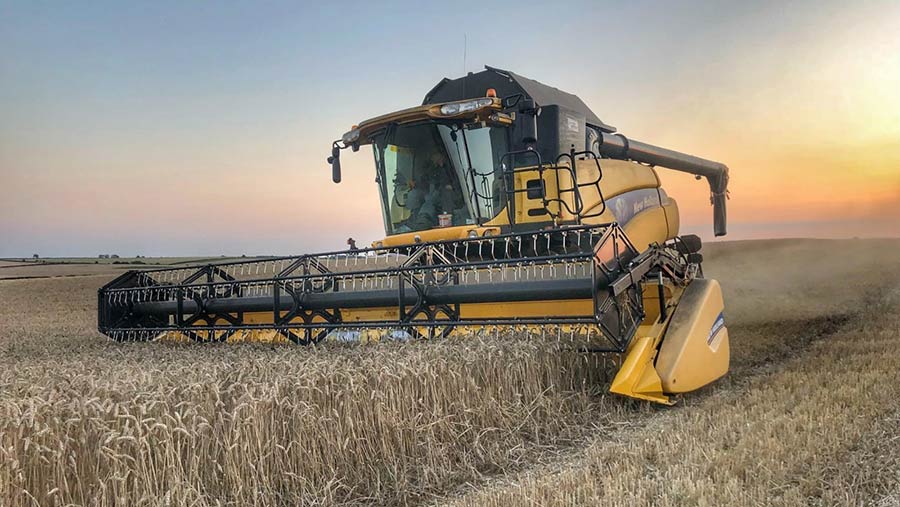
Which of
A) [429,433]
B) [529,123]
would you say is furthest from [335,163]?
[429,433]

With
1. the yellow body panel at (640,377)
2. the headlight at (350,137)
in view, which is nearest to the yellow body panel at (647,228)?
the yellow body panel at (640,377)

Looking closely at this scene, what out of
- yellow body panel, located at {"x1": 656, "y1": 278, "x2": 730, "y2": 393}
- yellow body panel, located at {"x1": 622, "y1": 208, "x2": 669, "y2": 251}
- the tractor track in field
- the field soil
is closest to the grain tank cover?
yellow body panel, located at {"x1": 622, "y1": 208, "x2": 669, "y2": 251}

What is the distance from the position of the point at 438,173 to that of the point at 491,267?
1775mm

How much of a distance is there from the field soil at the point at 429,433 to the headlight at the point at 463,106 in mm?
2207

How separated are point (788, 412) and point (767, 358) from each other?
2846mm

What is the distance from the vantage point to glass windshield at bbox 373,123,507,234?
5809 millimetres

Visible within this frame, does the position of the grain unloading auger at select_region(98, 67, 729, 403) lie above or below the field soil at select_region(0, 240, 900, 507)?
above

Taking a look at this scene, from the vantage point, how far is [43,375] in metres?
3.31

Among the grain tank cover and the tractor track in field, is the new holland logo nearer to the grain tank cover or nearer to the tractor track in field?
the tractor track in field

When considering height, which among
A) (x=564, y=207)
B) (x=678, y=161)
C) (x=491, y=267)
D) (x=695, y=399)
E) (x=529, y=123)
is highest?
(x=678, y=161)

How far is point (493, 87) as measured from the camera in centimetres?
701

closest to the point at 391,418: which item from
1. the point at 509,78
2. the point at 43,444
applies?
the point at 43,444

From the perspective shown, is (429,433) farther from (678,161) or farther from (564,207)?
(678,161)

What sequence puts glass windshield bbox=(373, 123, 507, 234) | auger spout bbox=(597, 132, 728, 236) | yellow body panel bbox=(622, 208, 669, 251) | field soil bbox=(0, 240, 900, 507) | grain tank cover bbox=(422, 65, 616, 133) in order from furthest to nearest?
A: auger spout bbox=(597, 132, 728, 236) < grain tank cover bbox=(422, 65, 616, 133) < yellow body panel bbox=(622, 208, 669, 251) < glass windshield bbox=(373, 123, 507, 234) < field soil bbox=(0, 240, 900, 507)
